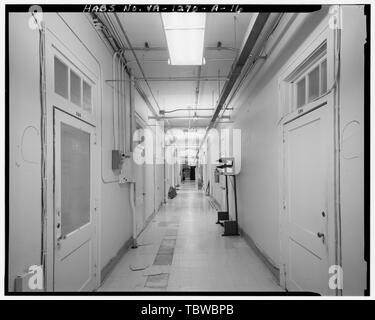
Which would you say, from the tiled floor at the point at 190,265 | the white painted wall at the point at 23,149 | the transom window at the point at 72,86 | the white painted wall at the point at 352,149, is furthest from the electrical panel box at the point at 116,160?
the white painted wall at the point at 352,149

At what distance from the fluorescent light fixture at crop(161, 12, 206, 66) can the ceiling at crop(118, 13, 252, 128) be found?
331 millimetres

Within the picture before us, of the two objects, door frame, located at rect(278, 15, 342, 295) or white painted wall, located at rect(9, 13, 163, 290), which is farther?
door frame, located at rect(278, 15, 342, 295)

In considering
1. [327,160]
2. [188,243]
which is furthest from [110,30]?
[188,243]

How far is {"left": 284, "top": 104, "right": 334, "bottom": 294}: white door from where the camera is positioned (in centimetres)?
181

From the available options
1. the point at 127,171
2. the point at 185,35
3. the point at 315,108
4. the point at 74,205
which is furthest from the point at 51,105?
the point at 315,108

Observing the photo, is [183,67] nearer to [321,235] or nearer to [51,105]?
[51,105]

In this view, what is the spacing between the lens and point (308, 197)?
2125 mm

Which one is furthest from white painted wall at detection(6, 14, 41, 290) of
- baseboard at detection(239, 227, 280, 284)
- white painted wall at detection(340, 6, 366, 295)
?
baseboard at detection(239, 227, 280, 284)

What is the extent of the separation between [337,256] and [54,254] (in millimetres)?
2196

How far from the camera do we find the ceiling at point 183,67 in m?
2.80

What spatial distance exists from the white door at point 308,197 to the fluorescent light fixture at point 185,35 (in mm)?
1272

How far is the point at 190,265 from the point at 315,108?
2.61 metres

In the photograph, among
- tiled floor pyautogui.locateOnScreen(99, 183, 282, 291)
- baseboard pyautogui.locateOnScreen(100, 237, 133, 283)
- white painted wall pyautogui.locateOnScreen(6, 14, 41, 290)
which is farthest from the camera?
baseboard pyautogui.locateOnScreen(100, 237, 133, 283)

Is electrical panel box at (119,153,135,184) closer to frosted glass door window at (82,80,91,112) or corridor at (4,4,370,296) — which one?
corridor at (4,4,370,296)
